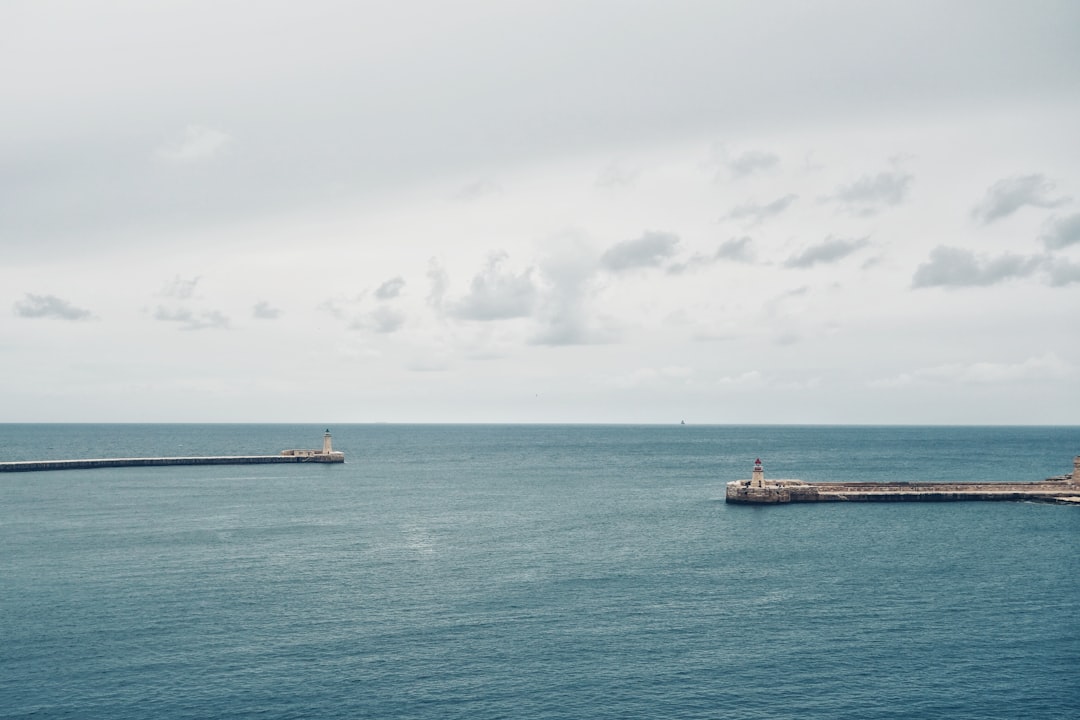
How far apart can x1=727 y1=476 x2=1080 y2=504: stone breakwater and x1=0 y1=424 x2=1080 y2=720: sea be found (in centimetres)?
838

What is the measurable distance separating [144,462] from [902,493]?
5677 inches

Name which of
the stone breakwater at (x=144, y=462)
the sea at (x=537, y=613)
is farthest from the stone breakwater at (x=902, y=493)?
the stone breakwater at (x=144, y=462)

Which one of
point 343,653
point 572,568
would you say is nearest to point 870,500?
point 572,568

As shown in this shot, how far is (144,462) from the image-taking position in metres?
181

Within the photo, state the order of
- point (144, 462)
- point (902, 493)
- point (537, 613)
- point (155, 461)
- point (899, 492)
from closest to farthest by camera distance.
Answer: point (537, 613) → point (902, 493) → point (899, 492) → point (144, 462) → point (155, 461)

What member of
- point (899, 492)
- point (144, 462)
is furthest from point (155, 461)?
point (899, 492)

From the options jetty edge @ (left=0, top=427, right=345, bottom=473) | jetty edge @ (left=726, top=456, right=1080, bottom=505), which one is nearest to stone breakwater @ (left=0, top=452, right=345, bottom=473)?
jetty edge @ (left=0, top=427, right=345, bottom=473)

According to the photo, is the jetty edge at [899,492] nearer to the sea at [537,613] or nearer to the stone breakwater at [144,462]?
the sea at [537,613]

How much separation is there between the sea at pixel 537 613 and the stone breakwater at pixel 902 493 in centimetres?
838

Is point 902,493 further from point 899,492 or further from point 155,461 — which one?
point 155,461

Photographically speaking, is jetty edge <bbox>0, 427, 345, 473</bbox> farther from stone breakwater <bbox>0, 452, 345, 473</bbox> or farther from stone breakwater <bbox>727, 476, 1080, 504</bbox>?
stone breakwater <bbox>727, 476, 1080, 504</bbox>

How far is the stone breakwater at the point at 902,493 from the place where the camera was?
118 meters

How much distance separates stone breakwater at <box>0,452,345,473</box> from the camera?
16850cm

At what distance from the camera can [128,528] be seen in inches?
3622
